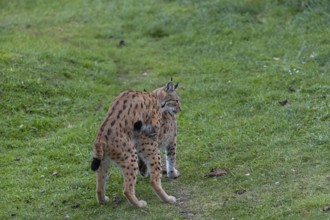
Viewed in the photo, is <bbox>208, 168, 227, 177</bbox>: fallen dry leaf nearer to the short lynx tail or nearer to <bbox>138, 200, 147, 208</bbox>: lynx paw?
<bbox>138, 200, 147, 208</bbox>: lynx paw

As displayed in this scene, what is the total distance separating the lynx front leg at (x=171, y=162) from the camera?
1153cm

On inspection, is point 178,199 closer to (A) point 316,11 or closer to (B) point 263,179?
(B) point 263,179

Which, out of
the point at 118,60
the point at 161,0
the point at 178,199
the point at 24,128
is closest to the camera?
the point at 178,199

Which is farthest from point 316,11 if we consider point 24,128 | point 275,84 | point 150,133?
point 150,133

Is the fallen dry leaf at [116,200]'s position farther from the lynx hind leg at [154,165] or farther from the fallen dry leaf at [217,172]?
the fallen dry leaf at [217,172]

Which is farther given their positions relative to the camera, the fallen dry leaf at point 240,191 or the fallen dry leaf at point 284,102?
the fallen dry leaf at point 284,102

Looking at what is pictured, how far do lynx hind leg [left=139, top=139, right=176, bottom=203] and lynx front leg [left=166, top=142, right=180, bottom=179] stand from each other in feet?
2.24

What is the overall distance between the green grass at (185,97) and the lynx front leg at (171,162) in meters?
0.16

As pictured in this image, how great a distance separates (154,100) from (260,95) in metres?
3.82

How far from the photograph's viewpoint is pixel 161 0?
22.5m

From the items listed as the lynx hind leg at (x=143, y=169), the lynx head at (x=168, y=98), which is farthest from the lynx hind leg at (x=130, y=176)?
the lynx head at (x=168, y=98)

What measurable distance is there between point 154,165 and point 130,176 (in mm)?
536

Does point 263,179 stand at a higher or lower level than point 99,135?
lower

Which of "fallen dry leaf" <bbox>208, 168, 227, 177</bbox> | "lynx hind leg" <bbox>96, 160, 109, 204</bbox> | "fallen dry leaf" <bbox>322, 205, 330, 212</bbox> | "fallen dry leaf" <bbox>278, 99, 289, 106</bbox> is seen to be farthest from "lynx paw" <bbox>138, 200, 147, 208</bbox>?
"fallen dry leaf" <bbox>278, 99, 289, 106</bbox>
